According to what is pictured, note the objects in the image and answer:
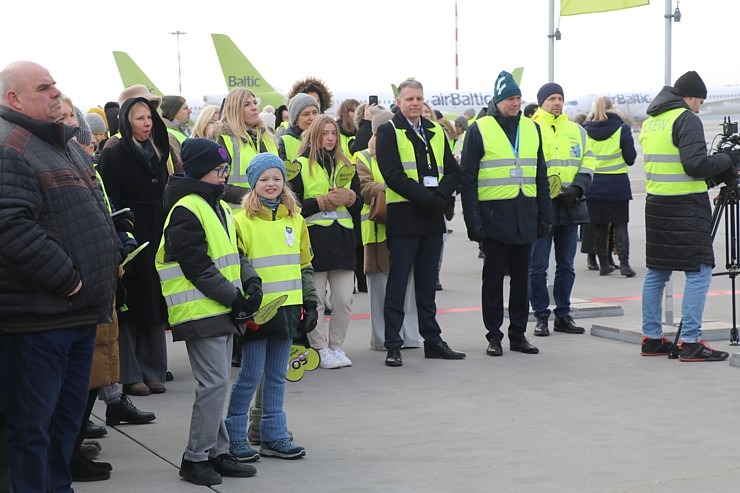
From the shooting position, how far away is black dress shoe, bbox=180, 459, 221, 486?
17.7ft

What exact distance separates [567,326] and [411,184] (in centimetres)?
232

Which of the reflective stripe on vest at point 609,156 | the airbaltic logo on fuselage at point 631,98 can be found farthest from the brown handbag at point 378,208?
the airbaltic logo on fuselage at point 631,98

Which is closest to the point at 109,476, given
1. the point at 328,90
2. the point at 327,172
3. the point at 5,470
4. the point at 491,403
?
the point at 5,470

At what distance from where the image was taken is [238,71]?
50.9 metres

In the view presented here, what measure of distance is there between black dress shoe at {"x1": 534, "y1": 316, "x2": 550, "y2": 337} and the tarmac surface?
86 mm

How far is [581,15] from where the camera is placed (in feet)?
38.2

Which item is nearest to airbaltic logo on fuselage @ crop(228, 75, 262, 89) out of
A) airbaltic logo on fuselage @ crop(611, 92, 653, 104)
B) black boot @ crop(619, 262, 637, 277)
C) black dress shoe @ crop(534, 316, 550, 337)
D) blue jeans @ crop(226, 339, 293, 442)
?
airbaltic logo on fuselage @ crop(611, 92, 653, 104)

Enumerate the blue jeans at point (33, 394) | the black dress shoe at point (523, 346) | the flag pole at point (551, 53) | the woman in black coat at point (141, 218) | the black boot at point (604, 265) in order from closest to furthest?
the blue jeans at point (33, 394), the woman in black coat at point (141, 218), the black dress shoe at point (523, 346), the flag pole at point (551, 53), the black boot at point (604, 265)

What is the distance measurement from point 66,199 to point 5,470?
4.70ft

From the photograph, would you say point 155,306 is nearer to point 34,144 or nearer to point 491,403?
point 491,403

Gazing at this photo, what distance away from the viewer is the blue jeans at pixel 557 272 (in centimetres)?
977

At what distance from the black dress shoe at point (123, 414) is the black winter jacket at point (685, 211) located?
4051 mm

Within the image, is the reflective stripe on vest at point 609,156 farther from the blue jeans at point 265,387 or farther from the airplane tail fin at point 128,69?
the airplane tail fin at point 128,69

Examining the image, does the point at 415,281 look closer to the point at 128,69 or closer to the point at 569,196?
the point at 569,196
